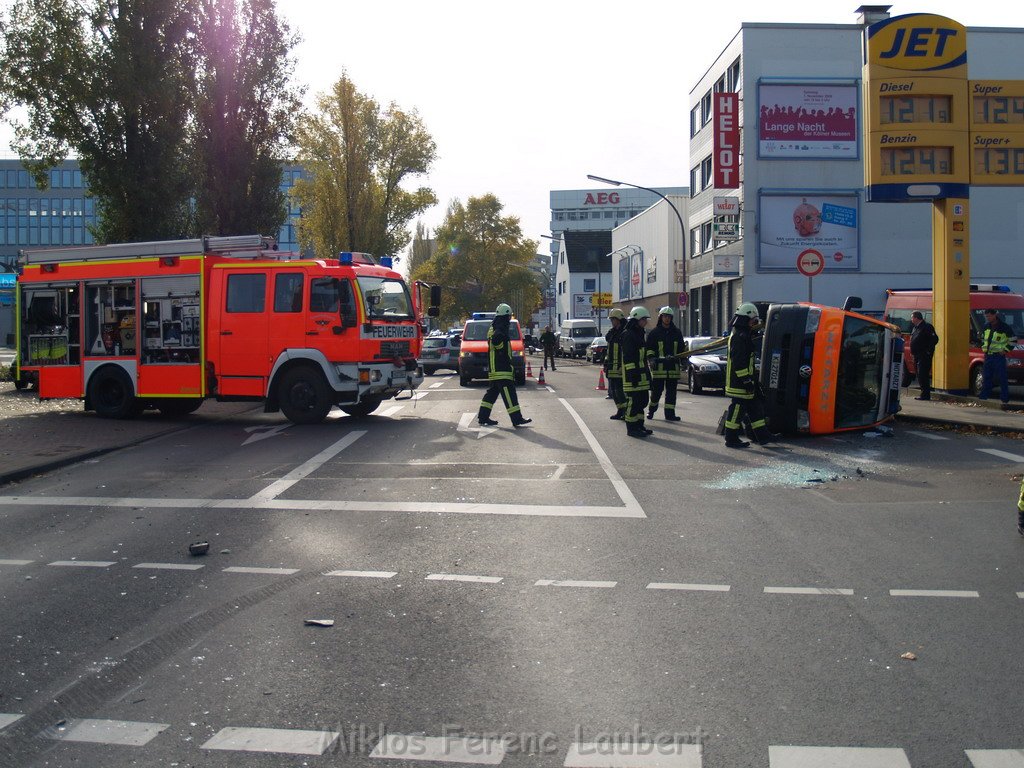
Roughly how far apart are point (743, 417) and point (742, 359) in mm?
863

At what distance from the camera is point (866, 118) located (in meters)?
20.8

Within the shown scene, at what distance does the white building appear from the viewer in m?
40.6

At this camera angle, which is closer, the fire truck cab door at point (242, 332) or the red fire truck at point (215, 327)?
the red fire truck at point (215, 327)

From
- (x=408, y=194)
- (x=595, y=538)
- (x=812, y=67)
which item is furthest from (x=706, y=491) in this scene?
(x=408, y=194)

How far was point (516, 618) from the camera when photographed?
222 inches

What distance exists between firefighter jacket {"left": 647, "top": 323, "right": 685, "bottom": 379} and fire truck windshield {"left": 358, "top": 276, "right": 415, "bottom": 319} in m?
4.29

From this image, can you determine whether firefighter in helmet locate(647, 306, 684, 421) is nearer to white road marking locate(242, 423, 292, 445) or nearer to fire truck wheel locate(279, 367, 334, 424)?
fire truck wheel locate(279, 367, 334, 424)

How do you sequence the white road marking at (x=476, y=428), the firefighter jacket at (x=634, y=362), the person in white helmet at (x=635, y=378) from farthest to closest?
the white road marking at (x=476, y=428) → the firefighter jacket at (x=634, y=362) → the person in white helmet at (x=635, y=378)

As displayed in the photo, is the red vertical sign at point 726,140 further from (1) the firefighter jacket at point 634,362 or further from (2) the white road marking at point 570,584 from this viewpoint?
(2) the white road marking at point 570,584

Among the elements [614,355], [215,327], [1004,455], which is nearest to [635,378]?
[614,355]

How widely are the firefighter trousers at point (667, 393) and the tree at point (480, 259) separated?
68847 mm

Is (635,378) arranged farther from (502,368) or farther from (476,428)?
(476,428)

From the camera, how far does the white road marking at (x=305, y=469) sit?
998cm

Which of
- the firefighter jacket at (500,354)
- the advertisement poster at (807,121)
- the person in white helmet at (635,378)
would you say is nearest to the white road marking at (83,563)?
the person in white helmet at (635,378)
